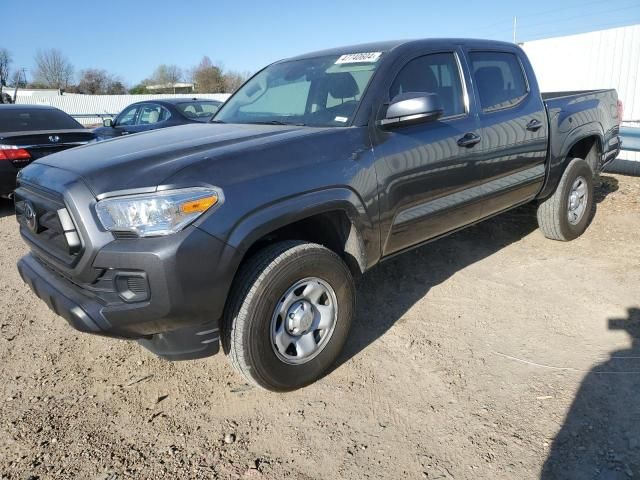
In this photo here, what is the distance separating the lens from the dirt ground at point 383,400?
215 cm

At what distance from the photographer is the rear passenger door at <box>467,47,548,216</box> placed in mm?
3623

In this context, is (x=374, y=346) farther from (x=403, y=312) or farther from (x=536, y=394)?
(x=536, y=394)

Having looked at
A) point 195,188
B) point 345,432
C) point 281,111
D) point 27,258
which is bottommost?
point 345,432

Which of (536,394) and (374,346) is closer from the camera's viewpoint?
(536,394)

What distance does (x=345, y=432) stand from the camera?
92.6 inches

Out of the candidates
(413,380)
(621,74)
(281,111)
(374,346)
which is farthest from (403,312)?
(621,74)

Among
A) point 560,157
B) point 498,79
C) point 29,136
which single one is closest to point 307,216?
point 498,79

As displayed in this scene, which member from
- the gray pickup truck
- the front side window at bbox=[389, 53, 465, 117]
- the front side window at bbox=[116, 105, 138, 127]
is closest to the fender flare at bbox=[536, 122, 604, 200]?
the gray pickup truck

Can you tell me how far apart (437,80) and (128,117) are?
26.0 ft

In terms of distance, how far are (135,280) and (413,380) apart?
1.61m

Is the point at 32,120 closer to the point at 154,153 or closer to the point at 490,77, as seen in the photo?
the point at 154,153

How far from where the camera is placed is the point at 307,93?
328 centimetres

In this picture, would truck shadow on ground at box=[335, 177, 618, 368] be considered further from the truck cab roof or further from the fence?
the fence

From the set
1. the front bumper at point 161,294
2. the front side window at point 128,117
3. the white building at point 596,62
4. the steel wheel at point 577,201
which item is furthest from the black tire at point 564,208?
the front side window at point 128,117
